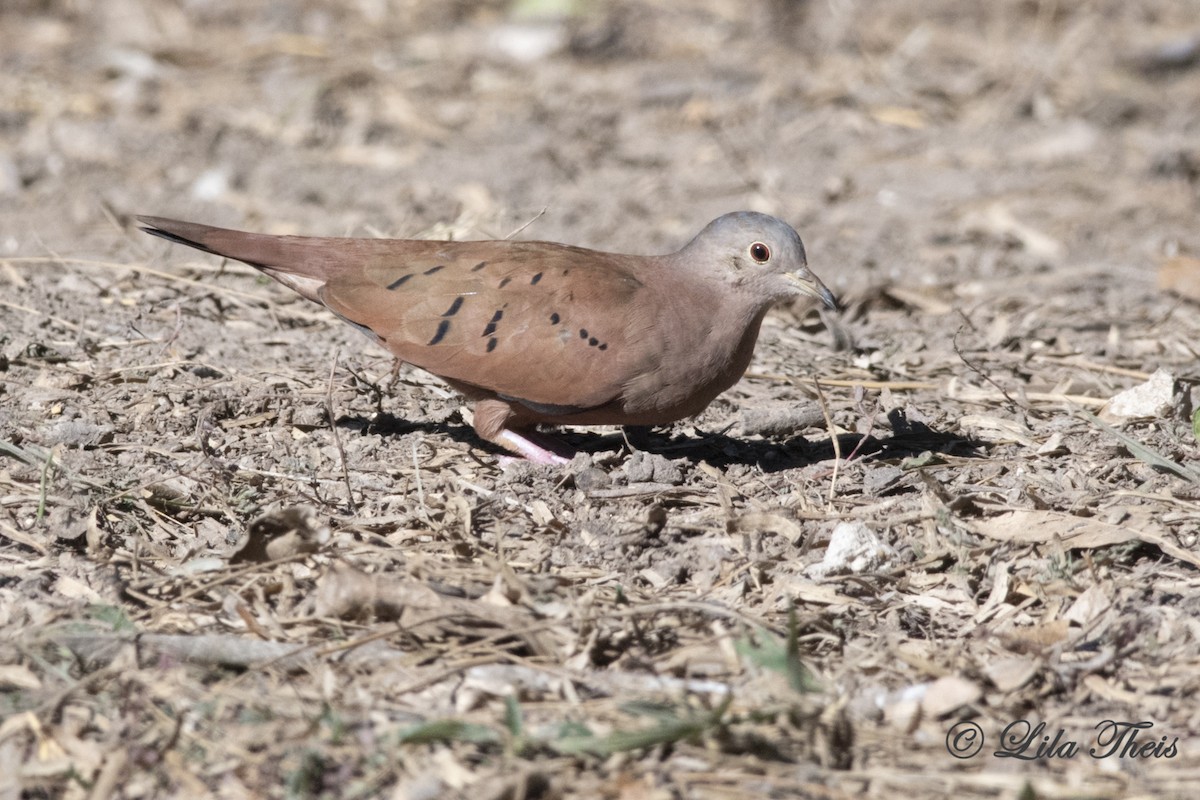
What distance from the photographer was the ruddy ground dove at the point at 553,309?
16.5 ft

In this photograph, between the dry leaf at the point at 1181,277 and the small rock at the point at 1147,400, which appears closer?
the small rock at the point at 1147,400

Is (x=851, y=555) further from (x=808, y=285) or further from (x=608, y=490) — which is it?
(x=808, y=285)

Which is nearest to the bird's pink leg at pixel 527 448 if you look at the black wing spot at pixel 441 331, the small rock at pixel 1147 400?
the black wing spot at pixel 441 331

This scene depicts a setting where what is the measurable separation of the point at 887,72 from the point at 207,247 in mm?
7256

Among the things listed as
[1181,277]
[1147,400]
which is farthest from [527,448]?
[1181,277]

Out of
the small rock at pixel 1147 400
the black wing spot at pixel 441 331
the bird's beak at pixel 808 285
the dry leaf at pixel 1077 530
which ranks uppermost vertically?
the bird's beak at pixel 808 285

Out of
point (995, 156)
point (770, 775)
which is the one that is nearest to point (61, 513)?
point (770, 775)

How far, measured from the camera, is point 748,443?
561 centimetres

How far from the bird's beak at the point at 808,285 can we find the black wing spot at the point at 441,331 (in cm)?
133

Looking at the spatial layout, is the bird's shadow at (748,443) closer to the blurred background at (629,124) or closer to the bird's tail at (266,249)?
the bird's tail at (266,249)

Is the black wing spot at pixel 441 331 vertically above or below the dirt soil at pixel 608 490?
above

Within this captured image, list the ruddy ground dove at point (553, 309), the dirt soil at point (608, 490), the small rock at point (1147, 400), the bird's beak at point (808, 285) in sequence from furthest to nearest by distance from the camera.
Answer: the small rock at point (1147, 400)
the bird's beak at point (808, 285)
the ruddy ground dove at point (553, 309)
the dirt soil at point (608, 490)

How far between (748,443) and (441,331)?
53.5 inches

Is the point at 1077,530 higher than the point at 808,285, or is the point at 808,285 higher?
the point at 808,285
